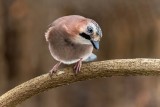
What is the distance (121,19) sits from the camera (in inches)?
109

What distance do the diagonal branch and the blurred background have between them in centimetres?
160

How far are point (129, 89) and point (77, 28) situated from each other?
2107mm

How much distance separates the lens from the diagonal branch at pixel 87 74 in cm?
96

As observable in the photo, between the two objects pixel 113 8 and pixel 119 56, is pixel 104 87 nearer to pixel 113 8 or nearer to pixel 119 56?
pixel 119 56

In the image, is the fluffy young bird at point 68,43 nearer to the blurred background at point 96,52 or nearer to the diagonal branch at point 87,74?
the diagonal branch at point 87,74

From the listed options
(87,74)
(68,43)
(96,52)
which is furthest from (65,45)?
(96,52)

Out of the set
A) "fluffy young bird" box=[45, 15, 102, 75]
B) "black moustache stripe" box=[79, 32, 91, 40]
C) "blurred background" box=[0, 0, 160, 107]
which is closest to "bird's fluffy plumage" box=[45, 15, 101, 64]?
"fluffy young bird" box=[45, 15, 102, 75]

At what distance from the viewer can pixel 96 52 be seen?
2.90 metres

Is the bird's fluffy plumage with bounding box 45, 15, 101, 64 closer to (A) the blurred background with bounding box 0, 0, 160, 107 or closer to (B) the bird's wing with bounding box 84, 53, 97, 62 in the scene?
(B) the bird's wing with bounding box 84, 53, 97, 62

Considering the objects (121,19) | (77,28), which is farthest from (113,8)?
(77,28)

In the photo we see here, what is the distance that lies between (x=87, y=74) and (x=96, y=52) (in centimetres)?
187

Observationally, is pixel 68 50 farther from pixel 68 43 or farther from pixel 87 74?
pixel 87 74

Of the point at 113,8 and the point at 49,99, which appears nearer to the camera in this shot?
the point at 113,8

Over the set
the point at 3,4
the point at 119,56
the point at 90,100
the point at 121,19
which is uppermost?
the point at 3,4
